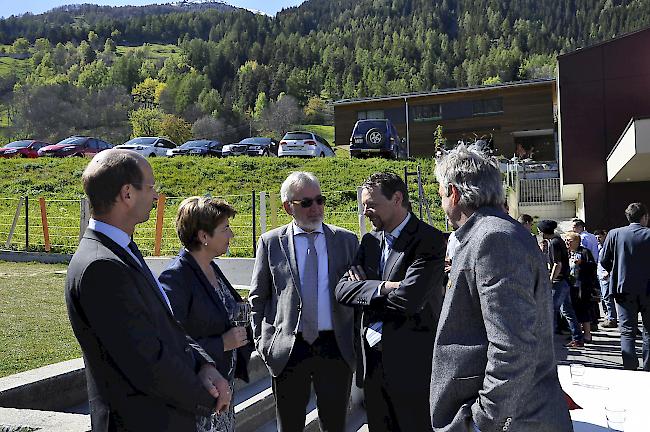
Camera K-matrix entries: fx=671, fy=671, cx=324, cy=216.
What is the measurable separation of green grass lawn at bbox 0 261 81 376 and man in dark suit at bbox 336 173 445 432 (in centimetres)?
281

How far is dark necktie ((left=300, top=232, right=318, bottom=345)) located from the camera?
3.98 m

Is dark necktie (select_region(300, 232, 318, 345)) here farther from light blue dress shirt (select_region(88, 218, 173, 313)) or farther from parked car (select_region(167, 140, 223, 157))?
parked car (select_region(167, 140, 223, 157))

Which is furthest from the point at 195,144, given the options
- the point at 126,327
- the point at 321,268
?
the point at 126,327

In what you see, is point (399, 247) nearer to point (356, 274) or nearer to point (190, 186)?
point (356, 274)

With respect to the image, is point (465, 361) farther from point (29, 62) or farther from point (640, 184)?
point (29, 62)

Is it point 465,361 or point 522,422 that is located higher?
point 465,361

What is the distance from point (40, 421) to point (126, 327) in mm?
1408


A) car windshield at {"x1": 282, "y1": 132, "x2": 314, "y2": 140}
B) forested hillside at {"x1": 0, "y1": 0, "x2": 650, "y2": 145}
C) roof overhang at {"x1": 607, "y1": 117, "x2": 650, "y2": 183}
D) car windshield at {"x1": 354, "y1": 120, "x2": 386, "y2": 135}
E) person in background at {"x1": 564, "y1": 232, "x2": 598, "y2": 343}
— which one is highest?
forested hillside at {"x1": 0, "y1": 0, "x2": 650, "y2": 145}

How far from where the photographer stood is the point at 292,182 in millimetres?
4164

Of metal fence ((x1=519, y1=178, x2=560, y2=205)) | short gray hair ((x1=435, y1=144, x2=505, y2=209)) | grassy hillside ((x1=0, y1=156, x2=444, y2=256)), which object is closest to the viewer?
short gray hair ((x1=435, y1=144, x2=505, y2=209))

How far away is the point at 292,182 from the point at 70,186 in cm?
2279

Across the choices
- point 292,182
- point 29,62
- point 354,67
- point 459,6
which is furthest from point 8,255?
point 459,6

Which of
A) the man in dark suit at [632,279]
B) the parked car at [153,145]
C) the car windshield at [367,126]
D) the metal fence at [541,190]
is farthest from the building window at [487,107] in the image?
the man in dark suit at [632,279]

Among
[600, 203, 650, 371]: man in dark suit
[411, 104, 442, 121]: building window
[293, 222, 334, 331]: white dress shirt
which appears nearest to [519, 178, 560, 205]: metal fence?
[600, 203, 650, 371]: man in dark suit
